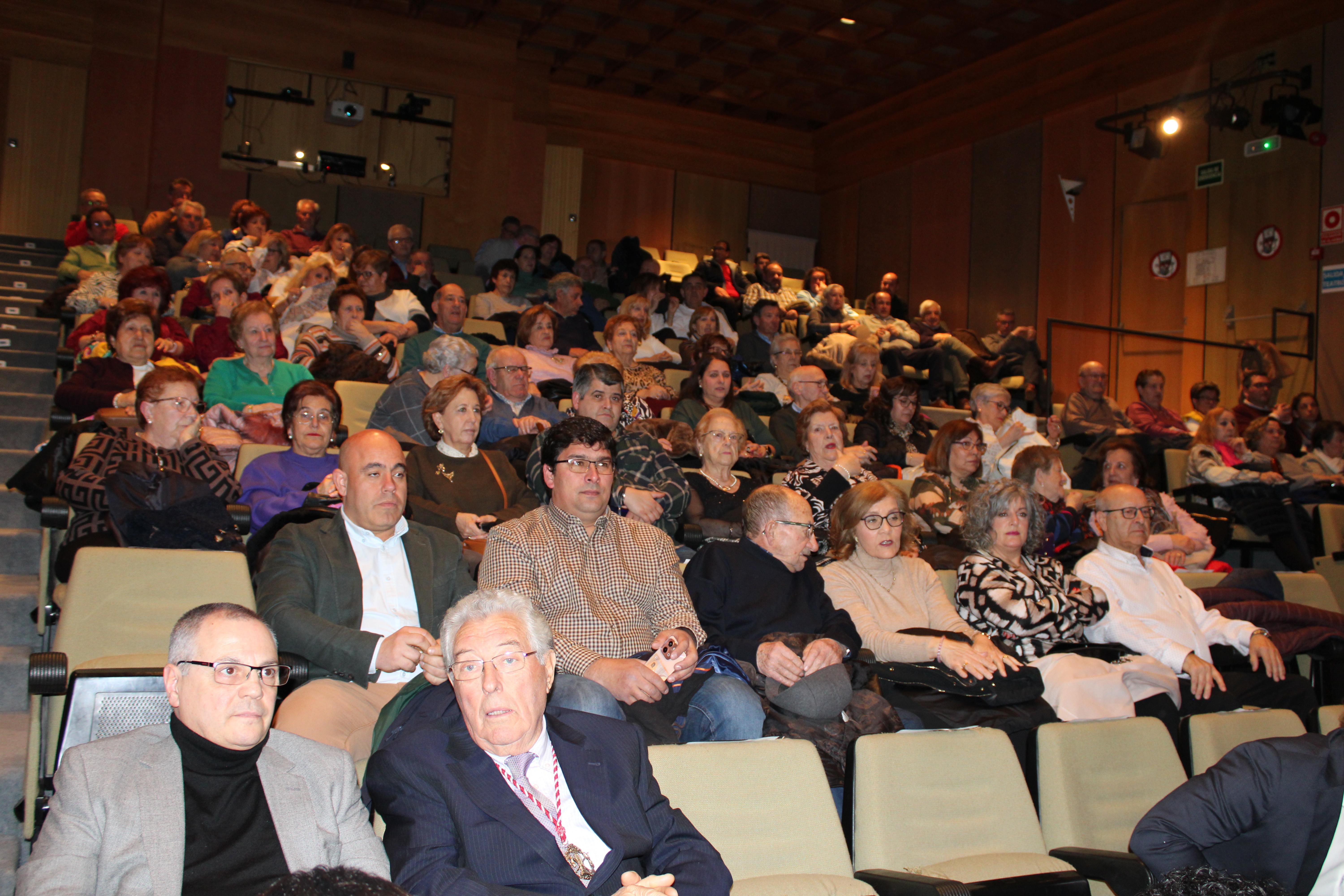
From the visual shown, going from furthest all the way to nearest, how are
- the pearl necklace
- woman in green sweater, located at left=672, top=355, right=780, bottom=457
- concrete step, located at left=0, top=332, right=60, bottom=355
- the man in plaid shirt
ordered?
concrete step, located at left=0, top=332, right=60, bottom=355 < woman in green sweater, located at left=672, top=355, right=780, bottom=457 < the pearl necklace < the man in plaid shirt

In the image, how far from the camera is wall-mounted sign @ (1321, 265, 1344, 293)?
725 centimetres

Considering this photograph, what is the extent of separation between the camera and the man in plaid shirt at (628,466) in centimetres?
314

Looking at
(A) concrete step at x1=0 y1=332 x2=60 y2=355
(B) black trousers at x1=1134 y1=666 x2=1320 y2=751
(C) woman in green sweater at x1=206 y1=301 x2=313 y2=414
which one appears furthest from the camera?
(A) concrete step at x1=0 y1=332 x2=60 y2=355

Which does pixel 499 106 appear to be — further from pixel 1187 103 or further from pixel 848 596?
pixel 848 596

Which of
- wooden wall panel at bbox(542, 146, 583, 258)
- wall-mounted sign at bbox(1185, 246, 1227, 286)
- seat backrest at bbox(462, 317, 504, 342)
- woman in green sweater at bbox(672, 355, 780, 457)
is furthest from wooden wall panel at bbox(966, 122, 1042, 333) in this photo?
woman in green sweater at bbox(672, 355, 780, 457)

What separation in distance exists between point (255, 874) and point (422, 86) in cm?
997

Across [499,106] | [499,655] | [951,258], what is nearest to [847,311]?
[951,258]

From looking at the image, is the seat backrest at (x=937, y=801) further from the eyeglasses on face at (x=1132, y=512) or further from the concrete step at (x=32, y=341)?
the concrete step at (x=32, y=341)

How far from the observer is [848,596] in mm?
2840

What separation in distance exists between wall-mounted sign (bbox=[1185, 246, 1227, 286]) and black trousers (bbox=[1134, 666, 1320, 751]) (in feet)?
19.3

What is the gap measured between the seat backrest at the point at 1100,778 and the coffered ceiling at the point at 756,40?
799 centimetres

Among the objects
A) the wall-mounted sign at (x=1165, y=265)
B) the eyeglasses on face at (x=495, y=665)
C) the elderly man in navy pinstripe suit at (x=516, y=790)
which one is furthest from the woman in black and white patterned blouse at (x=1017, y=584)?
the wall-mounted sign at (x=1165, y=265)

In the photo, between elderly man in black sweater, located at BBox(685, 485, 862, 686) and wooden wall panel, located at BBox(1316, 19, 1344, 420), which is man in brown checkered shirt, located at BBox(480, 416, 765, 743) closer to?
elderly man in black sweater, located at BBox(685, 485, 862, 686)

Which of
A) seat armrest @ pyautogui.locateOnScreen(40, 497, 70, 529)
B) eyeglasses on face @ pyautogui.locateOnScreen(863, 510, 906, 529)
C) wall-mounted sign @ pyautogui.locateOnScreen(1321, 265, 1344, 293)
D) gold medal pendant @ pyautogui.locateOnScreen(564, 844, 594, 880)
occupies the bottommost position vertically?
gold medal pendant @ pyautogui.locateOnScreen(564, 844, 594, 880)
